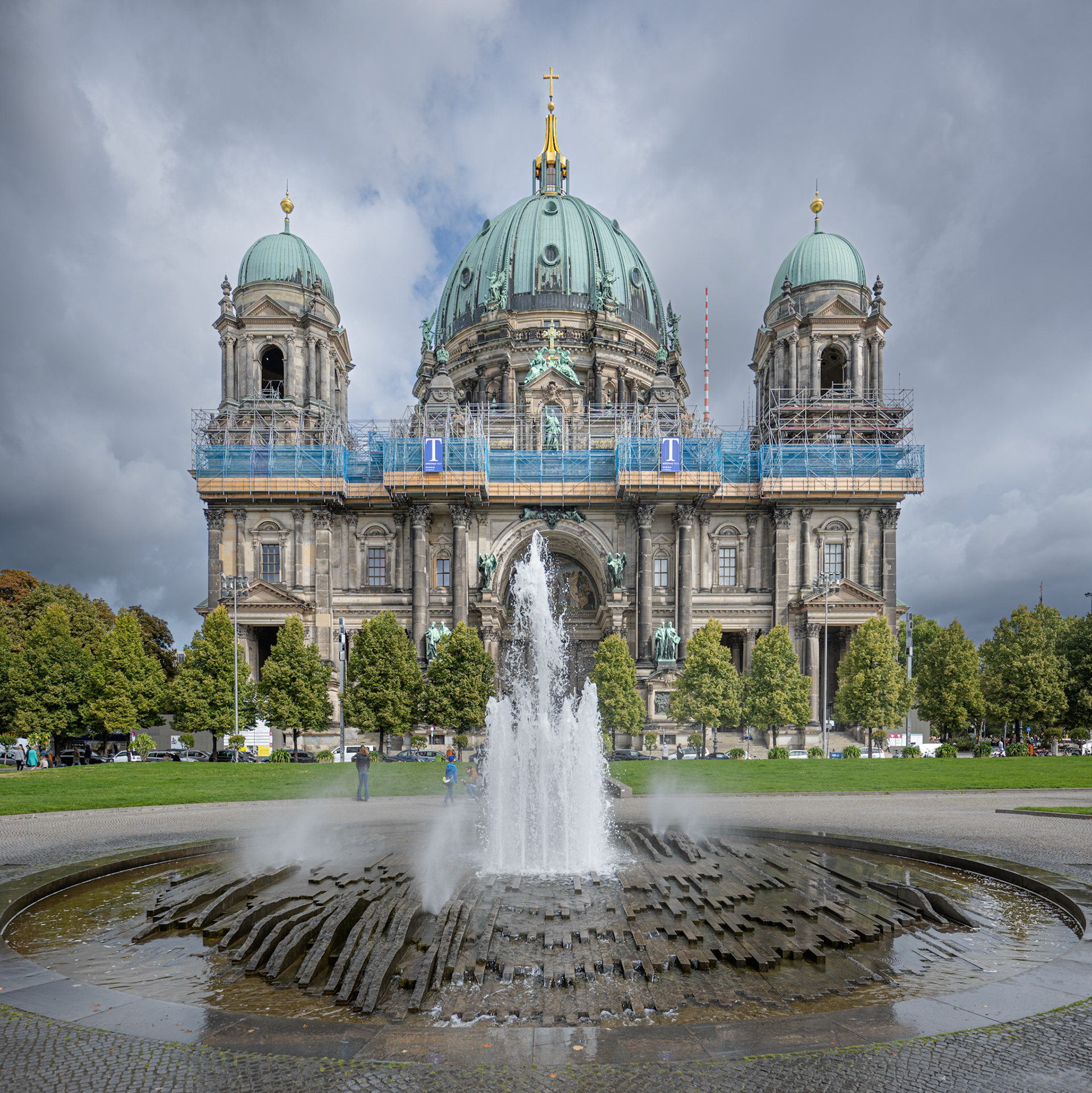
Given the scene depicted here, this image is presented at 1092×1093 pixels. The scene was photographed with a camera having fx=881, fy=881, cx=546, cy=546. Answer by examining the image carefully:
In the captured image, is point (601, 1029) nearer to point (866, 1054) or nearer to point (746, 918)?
point (866, 1054)

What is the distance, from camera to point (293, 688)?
4806cm

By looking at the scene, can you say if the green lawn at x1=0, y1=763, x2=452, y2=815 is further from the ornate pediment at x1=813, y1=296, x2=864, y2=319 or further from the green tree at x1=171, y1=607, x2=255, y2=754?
the ornate pediment at x1=813, y1=296, x2=864, y2=319

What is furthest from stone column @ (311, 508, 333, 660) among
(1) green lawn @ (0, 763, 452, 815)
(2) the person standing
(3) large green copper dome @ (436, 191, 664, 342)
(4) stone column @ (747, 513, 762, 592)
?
(2) the person standing

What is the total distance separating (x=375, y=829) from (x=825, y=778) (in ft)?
61.0

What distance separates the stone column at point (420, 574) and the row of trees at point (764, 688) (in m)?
12.7

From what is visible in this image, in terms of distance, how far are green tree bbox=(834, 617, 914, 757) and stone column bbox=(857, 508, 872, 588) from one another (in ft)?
26.2

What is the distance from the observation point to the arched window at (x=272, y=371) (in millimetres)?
65188

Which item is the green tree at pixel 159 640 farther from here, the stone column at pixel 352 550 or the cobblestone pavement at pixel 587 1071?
the cobblestone pavement at pixel 587 1071

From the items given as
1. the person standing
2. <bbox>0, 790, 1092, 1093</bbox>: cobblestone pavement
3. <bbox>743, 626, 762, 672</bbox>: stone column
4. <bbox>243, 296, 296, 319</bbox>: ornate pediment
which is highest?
<bbox>243, 296, 296, 319</bbox>: ornate pediment

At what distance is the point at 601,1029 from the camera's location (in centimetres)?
712

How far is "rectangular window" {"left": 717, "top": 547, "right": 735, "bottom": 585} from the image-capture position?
2468 inches

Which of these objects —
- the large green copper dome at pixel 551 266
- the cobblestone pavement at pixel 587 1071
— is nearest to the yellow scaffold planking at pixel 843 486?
the large green copper dome at pixel 551 266

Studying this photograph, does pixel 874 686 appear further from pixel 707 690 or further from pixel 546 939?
pixel 546 939

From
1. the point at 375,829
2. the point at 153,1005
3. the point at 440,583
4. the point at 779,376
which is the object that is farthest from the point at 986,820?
the point at 779,376
